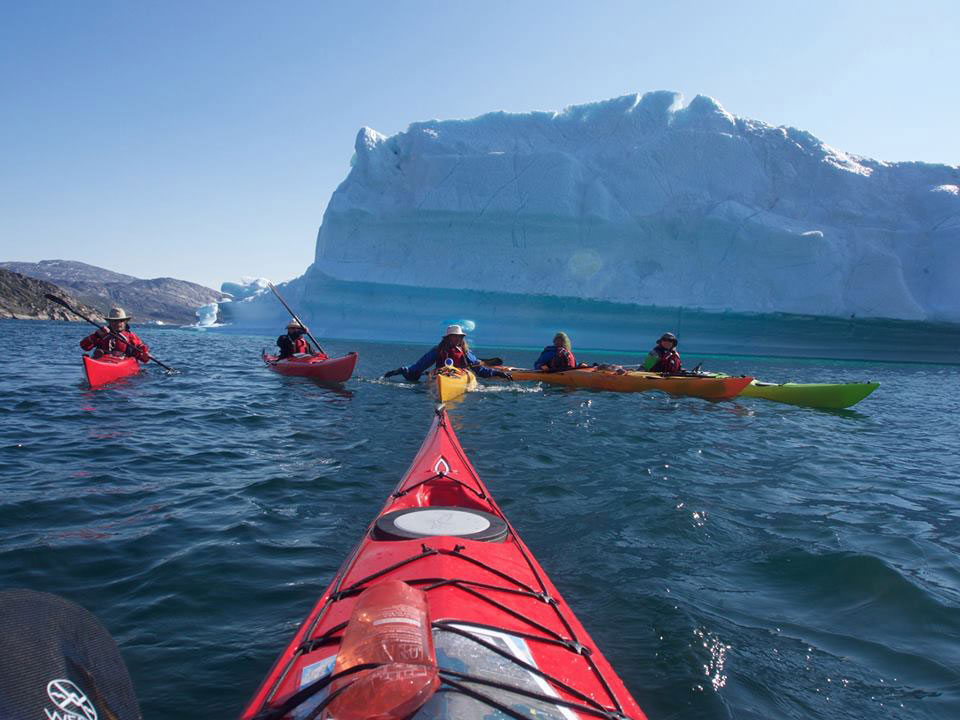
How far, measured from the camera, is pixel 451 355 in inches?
370

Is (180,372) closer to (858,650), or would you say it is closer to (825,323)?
(858,650)

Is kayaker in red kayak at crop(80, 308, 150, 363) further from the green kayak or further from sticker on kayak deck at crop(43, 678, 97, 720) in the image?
the green kayak

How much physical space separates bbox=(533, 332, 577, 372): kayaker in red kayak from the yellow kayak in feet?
5.10

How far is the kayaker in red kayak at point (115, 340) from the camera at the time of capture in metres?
8.50

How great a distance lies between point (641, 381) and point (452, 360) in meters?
2.95

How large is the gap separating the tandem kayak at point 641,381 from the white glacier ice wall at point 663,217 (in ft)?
39.8

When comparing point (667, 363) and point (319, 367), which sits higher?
point (667, 363)

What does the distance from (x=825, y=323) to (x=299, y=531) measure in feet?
72.8

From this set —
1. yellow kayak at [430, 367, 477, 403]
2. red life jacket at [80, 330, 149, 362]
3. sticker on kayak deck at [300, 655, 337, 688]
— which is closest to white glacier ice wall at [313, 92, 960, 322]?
yellow kayak at [430, 367, 477, 403]

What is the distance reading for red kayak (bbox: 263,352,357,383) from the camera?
8.90 metres

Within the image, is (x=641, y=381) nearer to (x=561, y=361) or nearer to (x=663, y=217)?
(x=561, y=361)

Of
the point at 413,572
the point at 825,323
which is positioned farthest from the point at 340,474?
the point at 825,323

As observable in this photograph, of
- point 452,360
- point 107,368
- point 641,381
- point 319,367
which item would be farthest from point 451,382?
point 107,368

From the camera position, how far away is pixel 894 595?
104 inches
